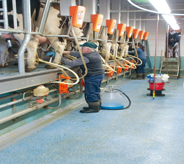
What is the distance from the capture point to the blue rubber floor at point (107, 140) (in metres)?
2.29

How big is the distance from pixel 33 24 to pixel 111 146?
2.22m

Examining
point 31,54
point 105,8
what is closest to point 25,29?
point 31,54

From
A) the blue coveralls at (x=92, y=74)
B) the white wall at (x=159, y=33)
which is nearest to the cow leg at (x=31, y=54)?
the blue coveralls at (x=92, y=74)

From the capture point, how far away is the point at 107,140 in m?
2.75

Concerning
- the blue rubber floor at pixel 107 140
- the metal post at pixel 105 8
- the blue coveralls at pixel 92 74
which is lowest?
the blue rubber floor at pixel 107 140

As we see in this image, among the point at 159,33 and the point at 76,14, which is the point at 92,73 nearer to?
the point at 76,14

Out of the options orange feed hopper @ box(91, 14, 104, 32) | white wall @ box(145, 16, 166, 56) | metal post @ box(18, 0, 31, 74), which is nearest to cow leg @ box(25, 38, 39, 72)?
metal post @ box(18, 0, 31, 74)

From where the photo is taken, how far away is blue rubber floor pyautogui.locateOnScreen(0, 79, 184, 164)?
2289 mm

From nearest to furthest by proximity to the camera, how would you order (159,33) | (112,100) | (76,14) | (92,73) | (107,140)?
(107,140), (76,14), (92,73), (112,100), (159,33)

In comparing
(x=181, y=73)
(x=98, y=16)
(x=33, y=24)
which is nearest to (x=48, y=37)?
(x=33, y=24)

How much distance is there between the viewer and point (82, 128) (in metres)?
3.18

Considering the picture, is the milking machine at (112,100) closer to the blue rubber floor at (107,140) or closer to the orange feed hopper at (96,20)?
the blue rubber floor at (107,140)

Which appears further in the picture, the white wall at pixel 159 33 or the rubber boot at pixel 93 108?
the white wall at pixel 159 33

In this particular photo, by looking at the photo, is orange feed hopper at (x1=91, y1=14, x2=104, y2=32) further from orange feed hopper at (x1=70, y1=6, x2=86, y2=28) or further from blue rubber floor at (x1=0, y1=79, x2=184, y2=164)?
blue rubber floor at (x1=0, y1=79, x2=184, y2=164)
